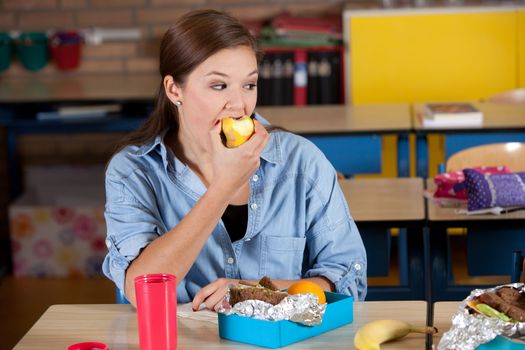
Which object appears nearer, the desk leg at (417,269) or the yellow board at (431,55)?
the desk leg at (417,269)

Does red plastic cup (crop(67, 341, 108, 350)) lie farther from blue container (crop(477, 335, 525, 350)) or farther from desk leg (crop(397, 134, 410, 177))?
desk leg (crop(397, 134, 410, 177))

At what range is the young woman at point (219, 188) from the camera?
1.95 metres

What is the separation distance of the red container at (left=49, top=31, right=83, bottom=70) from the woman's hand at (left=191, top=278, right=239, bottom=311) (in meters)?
3.79

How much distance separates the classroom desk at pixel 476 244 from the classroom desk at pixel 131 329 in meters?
0.94

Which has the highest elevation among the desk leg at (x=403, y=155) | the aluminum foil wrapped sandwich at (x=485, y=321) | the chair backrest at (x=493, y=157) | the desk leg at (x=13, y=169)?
the aluminum foil wrapped sandwich at (x=485, y=321)

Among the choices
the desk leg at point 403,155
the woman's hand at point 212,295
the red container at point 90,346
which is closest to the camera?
the red container at point 90,346

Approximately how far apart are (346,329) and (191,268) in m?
0.48

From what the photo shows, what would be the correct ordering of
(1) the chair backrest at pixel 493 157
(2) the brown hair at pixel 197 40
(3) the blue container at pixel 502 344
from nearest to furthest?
(3) the blue container at pixel 502 344 < (2) the brown hair at pixel 197 40 < (1) the chair backrest at pixel 493 157

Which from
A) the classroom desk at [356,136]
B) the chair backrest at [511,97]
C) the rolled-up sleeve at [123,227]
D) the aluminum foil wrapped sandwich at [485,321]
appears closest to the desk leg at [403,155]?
the classroom desk at [356,136]

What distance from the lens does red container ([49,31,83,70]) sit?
537 centimetres

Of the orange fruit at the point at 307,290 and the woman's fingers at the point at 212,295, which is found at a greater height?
the orange fruit at the point at 307,290

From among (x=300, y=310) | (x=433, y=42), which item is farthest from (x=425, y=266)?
(x=433, y=42)

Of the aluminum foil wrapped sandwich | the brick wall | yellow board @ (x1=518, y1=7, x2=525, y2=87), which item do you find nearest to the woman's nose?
the aluminum foil wrapped sandwich

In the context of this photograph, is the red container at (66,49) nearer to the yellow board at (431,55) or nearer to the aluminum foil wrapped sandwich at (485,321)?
the yellow board at (431,55)
